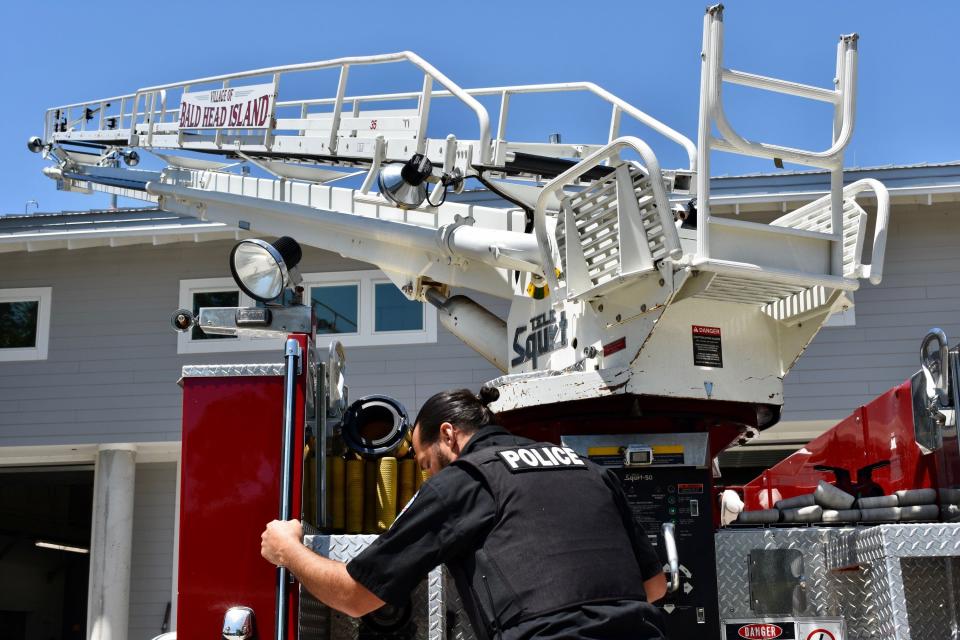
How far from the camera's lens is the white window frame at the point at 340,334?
1374 centimetres

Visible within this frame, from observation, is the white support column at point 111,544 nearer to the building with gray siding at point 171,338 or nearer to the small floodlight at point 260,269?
the building with gray siding at point 171,338

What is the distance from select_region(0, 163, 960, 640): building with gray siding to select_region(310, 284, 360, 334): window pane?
2 centimetres

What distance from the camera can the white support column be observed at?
1396 centimetres

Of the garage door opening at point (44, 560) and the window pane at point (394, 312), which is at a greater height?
the window pane at point (394, 312)

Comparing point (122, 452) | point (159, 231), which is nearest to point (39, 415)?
point (122, 452)

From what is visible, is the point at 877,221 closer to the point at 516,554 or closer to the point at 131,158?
the point at 516,554

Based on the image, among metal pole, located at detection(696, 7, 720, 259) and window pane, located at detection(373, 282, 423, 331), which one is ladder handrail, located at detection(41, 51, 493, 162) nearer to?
metal pole, located at detection(696, 7, 720, 259)

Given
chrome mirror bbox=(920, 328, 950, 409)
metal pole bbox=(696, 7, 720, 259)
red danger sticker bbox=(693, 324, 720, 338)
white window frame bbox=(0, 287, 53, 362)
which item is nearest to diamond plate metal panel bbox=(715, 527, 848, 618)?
chrome mirror bbox=(920, 328, 950, 409)

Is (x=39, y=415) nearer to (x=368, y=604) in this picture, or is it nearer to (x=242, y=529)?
(x=242, y=529)

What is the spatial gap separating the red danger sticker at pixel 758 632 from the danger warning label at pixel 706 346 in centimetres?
112

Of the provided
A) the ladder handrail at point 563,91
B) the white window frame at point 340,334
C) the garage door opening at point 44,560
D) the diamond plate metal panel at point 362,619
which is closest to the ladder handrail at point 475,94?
the ladder handrail at point 563,91

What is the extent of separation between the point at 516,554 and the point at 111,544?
1231cm

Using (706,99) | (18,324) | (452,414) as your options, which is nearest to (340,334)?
(18,324)

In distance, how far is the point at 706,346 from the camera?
4.93m
